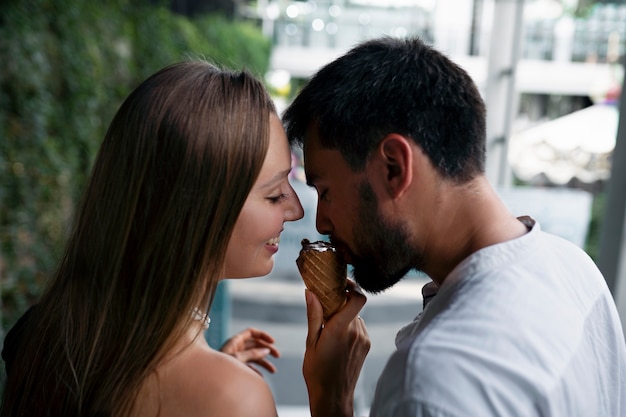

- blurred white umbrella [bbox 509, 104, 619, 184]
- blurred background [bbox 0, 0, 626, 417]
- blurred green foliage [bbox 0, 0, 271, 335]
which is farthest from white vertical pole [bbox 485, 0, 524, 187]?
blurred green foliage [bbox 0, 0, 271, 335]

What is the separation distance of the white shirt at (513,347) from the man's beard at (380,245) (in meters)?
0.21

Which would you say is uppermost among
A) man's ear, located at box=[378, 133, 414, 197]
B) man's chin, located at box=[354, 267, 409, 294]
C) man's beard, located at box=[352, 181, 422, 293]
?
man's ear, located at box=[378, 133, 414, 197]

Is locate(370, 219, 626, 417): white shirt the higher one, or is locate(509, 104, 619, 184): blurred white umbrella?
locate(370, 219, 626, 417): white shirt

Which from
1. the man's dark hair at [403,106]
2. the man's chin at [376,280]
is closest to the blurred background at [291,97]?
the man's dark hair at [403,106]

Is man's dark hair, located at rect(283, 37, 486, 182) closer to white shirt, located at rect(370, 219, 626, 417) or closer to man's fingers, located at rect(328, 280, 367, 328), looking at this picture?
white shirt, located at rect(370, 219, 626, 417)

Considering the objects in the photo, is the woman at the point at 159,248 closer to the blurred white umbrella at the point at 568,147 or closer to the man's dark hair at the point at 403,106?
the man's dark hair at the point at 403,106

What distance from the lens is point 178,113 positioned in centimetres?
135

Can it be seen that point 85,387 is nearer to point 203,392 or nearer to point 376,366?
point 203,392

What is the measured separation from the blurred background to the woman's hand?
817mm

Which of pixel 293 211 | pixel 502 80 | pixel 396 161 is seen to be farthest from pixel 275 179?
pixel 502 80

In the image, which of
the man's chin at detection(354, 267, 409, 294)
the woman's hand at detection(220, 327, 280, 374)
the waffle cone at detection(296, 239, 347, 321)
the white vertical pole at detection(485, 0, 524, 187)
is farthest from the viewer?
the white vertical pole at detection(485, 0, 524, 187)

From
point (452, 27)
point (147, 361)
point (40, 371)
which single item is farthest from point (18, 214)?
point (452, 27)

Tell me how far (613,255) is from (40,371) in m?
2.26

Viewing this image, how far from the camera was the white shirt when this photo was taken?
1.06 metres
